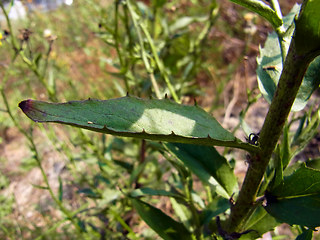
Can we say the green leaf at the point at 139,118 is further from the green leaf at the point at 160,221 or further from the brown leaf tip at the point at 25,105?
the green leaf at the point at 160,221

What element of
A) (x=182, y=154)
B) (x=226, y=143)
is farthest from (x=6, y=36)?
(x=226, y=143)

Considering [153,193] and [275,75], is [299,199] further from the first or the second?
[153,193]

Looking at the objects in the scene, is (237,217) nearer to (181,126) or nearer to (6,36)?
(181,126)

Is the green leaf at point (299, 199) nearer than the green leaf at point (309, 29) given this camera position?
No

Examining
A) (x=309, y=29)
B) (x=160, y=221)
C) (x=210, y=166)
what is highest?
(x=309, y=29)

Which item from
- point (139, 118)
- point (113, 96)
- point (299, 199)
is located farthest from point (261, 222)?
point (113, 96)

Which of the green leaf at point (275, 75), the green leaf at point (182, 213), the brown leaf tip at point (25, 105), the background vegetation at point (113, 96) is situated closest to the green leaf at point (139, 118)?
the brown leaf tip at point (25, 105)

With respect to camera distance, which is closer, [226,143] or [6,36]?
[226,143]
